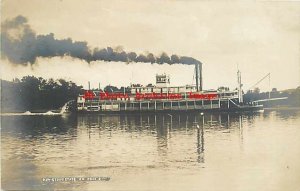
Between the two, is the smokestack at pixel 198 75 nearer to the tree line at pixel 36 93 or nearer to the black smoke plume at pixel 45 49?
the black smoke plume at pixel 45 49

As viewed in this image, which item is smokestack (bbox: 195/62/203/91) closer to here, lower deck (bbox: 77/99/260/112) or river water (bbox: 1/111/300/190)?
lower deck (bbox: 77/99/260/112)

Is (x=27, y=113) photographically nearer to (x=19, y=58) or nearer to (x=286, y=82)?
(x=19, y=58)

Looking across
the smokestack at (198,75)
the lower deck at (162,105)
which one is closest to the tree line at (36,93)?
the lower deck at (162,105)

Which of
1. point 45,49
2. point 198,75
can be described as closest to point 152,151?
point 198,75

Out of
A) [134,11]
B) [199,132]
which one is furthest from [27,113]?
[199,132]

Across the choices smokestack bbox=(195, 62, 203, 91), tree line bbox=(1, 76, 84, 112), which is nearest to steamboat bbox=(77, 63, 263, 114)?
smokestack bbox=(195, 62, 203, 91)
